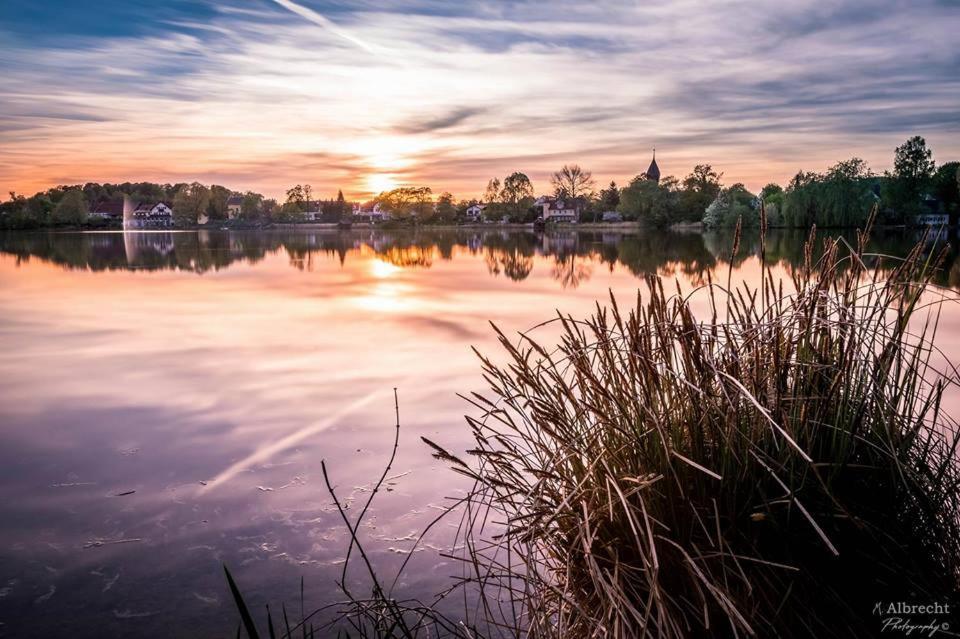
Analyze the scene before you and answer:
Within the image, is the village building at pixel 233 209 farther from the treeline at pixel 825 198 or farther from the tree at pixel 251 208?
the treeline at pixel 825 198

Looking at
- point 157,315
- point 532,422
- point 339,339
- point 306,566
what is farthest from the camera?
point 157,315

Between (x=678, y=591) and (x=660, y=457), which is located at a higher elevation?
(x=660, y=457)

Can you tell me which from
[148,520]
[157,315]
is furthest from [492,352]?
[157,315]

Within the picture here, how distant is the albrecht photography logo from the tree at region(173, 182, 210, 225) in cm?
13888

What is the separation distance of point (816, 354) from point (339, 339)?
999 cm

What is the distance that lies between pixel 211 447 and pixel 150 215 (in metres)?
144

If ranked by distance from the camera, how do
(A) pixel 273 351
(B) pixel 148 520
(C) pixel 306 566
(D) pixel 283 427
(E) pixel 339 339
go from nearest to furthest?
(C) pixel 306 566
(B) pixel 148 520
(D) pixel 283 427
(A) pixel 273 351
(E) pixel 339 339

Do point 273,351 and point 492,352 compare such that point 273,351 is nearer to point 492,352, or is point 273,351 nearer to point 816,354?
point 492,352

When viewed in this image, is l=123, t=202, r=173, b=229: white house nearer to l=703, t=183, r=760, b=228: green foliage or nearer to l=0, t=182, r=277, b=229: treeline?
l=0, t=182, r=277, b=229: treeline

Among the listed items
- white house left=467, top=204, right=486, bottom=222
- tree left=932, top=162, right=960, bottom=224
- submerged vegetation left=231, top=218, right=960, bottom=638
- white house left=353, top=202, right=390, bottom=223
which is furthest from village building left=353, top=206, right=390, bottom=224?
submerged vegetation left=231, top=218, right=960, bottom=638

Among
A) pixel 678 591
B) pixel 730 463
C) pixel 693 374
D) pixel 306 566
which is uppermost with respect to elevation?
pixel 693 374

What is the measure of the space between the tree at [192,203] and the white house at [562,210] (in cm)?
6802

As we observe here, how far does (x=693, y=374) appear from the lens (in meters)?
2.16

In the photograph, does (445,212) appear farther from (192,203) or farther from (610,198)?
(192,203)
